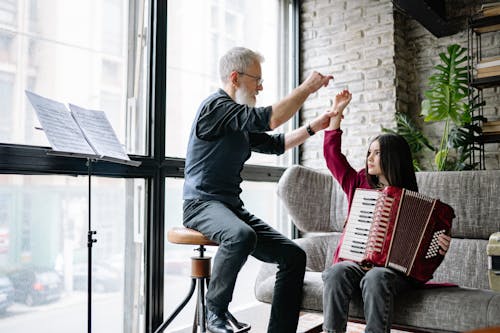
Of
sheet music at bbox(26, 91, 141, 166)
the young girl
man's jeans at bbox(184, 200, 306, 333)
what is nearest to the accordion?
the young girl

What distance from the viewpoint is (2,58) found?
221 cm

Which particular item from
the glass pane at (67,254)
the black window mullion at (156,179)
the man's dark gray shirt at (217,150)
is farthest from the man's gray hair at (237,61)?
the glass pane at (67,254)

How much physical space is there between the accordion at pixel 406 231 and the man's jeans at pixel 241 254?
35 centimetres

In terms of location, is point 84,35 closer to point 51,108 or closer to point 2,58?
point 2,58

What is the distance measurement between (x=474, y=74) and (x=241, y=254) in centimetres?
271

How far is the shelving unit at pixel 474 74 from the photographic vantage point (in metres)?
3.42

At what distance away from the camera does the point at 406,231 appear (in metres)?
2.09

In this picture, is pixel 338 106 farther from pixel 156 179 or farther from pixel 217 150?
pixel 156 179

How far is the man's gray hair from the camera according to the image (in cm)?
239

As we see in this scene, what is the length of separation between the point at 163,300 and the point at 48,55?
1.46 meters

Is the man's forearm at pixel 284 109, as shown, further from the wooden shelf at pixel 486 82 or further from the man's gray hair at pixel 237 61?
the wooden shelf at pixel 486 82

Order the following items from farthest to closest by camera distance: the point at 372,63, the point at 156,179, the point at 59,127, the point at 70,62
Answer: the point at 372,63 → the point at 156,179 → the point at 70,62 → the point at 59,127

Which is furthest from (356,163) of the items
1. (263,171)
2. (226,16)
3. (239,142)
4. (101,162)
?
(101,162)

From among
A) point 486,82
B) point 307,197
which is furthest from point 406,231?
point 486,82
